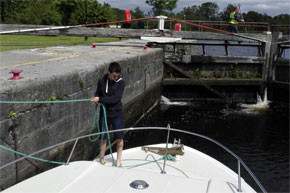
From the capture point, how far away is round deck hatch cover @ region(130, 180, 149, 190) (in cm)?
283

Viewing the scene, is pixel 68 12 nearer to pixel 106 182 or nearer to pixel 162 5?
pixel 162 5

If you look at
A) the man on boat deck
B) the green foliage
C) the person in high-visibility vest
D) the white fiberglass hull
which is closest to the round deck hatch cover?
the white fiberglass hull

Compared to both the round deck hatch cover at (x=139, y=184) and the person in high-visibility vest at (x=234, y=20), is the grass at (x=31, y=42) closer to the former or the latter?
the person in high-visibility vest at (x=234, y=20)

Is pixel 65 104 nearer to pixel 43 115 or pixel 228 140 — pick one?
pixel 43 115

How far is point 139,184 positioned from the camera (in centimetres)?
286

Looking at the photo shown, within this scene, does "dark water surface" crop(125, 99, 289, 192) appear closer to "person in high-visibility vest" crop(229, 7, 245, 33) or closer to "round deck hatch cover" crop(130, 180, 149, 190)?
"person in high-visibility vest" crop(229, 7, 245, 33)

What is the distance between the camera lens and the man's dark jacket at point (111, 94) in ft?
14.0

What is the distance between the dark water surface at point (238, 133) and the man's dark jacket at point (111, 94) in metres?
3.87

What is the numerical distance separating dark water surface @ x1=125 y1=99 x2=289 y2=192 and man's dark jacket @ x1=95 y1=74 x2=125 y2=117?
3.87m

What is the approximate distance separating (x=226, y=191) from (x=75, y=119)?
3.89 metres

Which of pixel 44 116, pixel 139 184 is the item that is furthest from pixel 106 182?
pixel 44 116

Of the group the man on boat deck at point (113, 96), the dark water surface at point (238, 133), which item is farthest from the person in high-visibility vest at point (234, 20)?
the man on boat deck at point (113, 96)

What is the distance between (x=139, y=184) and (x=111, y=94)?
1771mm

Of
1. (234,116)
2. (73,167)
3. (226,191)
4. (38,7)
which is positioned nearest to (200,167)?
(226,191)
